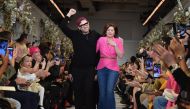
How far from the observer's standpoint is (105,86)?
18.9 feet

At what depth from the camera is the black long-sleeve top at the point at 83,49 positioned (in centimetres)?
573

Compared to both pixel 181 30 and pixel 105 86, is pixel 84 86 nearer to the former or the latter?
pixel 105 86

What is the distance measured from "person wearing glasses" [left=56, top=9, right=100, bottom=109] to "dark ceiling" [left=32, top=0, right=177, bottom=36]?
11438 millimetres

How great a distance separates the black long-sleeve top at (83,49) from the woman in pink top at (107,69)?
0.10m

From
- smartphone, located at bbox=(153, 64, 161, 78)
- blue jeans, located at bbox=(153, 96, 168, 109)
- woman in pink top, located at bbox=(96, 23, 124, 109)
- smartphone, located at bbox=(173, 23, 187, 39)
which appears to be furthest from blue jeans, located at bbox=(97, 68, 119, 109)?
smartphone, located at bbox=(173, 23, 187, 39)

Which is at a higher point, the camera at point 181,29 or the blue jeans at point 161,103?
the camera at point 181,29

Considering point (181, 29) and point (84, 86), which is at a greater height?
point (181, 29)

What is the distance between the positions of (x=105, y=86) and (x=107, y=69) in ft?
0.79

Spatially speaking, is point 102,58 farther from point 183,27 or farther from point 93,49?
point 183,27

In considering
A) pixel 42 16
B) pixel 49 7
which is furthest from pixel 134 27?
pixel 42 16

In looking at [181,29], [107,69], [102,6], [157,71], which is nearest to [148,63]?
[157,71]

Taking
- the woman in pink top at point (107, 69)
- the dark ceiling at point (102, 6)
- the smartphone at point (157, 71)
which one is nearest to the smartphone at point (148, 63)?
the smartphone at point (157, 71)

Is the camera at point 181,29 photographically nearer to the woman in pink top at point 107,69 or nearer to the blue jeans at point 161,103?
the blue jeans at point 161,103

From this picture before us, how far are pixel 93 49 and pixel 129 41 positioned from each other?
792 inches
